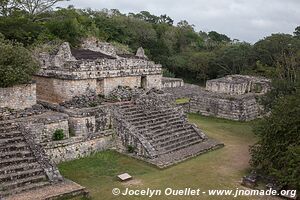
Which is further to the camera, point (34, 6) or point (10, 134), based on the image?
point (34, 6)

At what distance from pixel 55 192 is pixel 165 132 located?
662 centimetres

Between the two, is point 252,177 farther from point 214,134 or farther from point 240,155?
point 214,134

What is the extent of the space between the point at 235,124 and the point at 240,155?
21.8 feet

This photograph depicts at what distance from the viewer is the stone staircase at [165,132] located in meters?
13.8

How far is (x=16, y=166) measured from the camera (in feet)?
34.3

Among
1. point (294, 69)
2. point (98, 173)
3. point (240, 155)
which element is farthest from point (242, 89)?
point (98, 173)

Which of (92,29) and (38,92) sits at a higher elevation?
(92,29)

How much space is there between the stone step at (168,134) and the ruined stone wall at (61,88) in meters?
4.11

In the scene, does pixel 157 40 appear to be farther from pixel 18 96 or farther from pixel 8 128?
pixel 8 128

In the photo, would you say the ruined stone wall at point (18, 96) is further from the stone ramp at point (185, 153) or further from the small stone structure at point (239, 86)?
the small stone structure at point (239, 86)

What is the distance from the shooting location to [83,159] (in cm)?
1323

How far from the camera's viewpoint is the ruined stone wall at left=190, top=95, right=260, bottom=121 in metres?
21.7

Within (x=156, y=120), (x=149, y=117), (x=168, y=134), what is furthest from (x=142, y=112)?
(x=168, y=134)

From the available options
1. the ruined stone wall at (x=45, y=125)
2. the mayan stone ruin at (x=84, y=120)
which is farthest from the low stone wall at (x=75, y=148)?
the ruined stone wall at (x=45, y=125)
